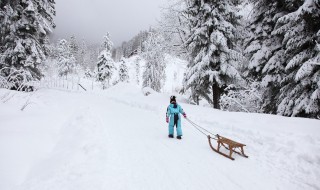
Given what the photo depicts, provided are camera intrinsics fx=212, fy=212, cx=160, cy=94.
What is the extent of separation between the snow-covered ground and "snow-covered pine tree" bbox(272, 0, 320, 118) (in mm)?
1967

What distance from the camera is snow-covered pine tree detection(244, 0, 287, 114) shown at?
1261 centimetres

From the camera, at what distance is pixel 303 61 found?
33.8 ft

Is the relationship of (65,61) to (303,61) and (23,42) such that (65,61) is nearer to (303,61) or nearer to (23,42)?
(23,42)

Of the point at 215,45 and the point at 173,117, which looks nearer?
the point at 173,117

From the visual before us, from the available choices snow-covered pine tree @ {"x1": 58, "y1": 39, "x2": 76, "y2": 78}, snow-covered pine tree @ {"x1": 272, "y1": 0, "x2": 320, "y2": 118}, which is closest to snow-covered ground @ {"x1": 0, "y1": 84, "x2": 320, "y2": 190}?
snow-covered pine tree @ {"x1": 272, "y1": 0, "x2": 320, "y2": 118}

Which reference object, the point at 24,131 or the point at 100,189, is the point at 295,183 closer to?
the point at 100,189

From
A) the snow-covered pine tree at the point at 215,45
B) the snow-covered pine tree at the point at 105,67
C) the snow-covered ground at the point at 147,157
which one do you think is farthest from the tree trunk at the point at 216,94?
the snow-covered pine tree at the point at 105,67

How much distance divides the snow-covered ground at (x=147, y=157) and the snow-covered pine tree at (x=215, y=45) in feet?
16.8

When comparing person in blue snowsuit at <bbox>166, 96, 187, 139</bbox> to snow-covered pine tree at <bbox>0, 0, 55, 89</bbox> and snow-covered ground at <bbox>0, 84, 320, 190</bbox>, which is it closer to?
snow-covered ground at <bbox>0, 84, 320, 190</bbox>

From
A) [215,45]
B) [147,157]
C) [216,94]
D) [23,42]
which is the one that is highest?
[23,42]

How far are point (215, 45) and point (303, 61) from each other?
17.2ft

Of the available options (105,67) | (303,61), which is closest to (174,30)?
(303,61)

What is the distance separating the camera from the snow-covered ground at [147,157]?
185 inches

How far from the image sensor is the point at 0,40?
17312mm
